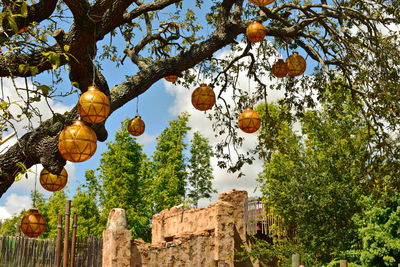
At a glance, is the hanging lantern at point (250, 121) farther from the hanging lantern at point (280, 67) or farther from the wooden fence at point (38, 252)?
the wooden fence at point (38, 252)

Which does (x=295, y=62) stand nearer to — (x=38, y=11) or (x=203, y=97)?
(x=203, y=97)

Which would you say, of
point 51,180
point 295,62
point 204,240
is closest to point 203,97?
point 295,62

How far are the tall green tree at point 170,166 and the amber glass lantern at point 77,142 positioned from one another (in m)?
20.8

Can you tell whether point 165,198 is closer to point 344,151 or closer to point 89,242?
point 89,242

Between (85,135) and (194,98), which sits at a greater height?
(194,98)

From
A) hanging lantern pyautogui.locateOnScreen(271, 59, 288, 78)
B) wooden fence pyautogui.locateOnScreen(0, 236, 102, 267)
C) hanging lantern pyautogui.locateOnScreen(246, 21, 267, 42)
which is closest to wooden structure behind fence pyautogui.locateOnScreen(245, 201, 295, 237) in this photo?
wooden fence pyautogui.locateOnScreen(0, 236, 102, 267)

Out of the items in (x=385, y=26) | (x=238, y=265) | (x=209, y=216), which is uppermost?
(x=385, y=26)

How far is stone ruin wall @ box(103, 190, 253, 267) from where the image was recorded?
560 inches

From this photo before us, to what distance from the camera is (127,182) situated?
2678 cm

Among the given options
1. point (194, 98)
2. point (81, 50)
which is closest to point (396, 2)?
point (194, 98)

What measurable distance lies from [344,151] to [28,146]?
11.3 meters

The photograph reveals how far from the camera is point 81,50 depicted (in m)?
5.80

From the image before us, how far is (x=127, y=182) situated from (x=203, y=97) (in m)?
20.0

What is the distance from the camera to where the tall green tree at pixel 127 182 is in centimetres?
2611
